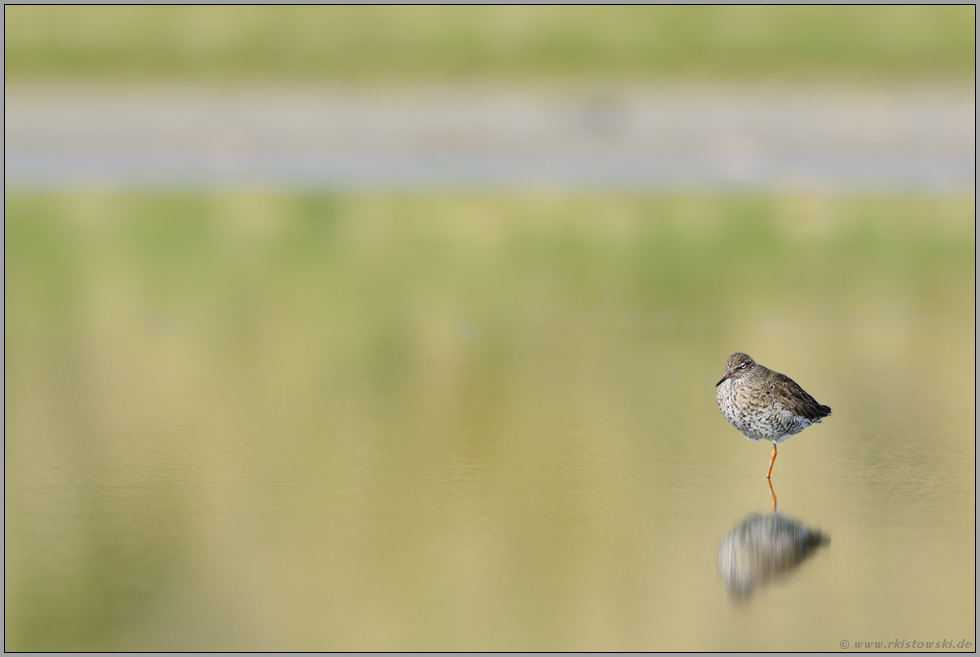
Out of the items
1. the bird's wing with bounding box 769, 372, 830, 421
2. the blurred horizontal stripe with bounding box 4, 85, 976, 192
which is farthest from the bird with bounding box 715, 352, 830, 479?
the blurred horizontal stripe with bounding box 4, 85, 976, 192

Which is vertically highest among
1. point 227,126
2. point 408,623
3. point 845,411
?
point 408,623

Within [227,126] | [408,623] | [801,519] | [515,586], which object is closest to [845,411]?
[801,519]

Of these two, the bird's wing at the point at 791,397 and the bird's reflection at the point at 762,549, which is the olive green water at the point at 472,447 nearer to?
the bird's reflection at the point at 762,549

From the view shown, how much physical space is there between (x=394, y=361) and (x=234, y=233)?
21.5 feet

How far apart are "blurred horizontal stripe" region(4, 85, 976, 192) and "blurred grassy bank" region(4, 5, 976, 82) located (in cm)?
73

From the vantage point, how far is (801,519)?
5.46 meters

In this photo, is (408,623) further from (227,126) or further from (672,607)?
(227,126)

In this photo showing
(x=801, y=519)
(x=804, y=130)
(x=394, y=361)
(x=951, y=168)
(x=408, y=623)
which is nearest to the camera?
(x=408, y=623)

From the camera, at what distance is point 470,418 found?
23.4ft

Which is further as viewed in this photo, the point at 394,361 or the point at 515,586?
the point at 394,361

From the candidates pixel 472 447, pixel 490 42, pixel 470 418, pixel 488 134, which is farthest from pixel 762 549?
pixel 490 42

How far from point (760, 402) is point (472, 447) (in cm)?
145

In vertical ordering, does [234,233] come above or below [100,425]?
below

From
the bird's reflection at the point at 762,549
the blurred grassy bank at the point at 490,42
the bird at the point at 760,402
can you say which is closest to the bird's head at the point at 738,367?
the bird at the point at 760,402
